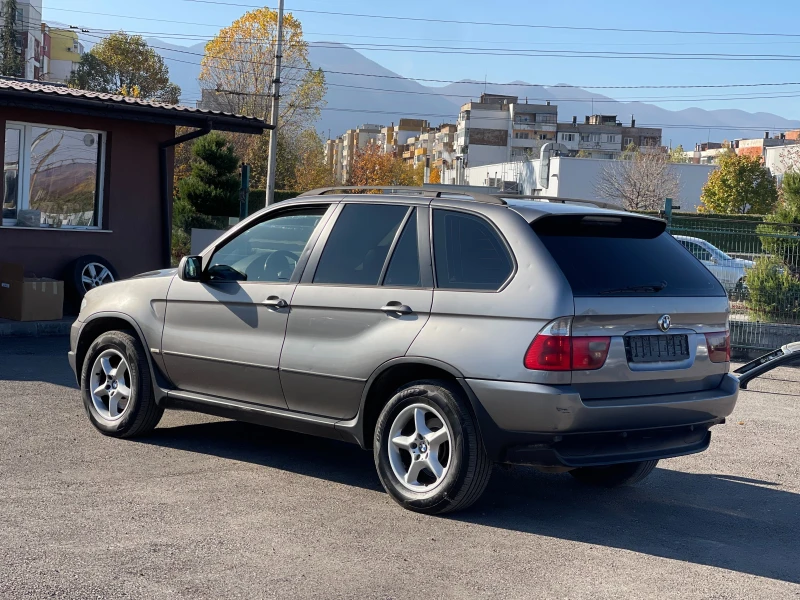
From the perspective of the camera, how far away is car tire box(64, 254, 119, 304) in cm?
1512

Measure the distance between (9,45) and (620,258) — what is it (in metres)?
73.2

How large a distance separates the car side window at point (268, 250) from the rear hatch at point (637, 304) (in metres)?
1.69

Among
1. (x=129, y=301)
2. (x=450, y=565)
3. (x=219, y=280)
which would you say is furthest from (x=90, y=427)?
(x=450, y=565)

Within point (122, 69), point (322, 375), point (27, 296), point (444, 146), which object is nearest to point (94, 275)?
point (27, 296)

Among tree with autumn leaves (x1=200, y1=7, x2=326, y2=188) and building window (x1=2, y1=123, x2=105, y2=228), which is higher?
tree with autumn leaves (x1=200, y1=7, x2=326, y2=188)

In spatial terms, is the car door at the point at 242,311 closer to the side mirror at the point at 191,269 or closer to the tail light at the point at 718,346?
the side mirror at the point at 191,269

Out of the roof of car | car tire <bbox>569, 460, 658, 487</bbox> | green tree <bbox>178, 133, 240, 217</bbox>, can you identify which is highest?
green tree <bbox>178, 133, 240, 217</bbox>

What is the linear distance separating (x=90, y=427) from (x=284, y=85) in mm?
55154

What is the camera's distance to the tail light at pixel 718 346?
6020 mm

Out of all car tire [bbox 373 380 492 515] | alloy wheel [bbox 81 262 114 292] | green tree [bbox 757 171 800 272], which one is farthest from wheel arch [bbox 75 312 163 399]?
green tree [bbox 757 171 800 272]

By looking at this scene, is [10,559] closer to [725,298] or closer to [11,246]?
[725,298]

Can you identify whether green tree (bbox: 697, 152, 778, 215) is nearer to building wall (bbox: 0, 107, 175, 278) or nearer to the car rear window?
A: building wall (bbox: 0, 107, 175, 278)

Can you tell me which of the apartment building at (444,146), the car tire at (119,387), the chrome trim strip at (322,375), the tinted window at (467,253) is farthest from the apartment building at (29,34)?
the tinted window at (467,253)

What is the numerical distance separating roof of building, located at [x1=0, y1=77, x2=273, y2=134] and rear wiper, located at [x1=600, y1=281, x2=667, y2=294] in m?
10.6
